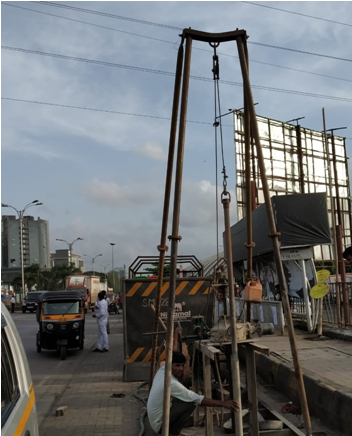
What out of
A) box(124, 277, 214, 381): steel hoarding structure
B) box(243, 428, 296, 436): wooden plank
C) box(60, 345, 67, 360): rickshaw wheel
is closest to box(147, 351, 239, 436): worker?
box(243, 428, 296, 436): wooden plank

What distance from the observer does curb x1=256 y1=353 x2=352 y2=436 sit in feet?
17.3

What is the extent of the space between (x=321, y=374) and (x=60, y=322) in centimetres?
821

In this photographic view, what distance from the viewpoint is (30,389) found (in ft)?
10.5

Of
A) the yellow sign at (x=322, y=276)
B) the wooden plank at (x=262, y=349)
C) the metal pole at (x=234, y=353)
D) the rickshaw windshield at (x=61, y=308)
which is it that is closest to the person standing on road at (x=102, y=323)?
the rickshaw windshield at (x=61, y=308)

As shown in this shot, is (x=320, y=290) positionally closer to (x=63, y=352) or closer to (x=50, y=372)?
(x=50, y=372)

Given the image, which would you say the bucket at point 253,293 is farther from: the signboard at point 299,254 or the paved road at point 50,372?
the signboard at point 299,254

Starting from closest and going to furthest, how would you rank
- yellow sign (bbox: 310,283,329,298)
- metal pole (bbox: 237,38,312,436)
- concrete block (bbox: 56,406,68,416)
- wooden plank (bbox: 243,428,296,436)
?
metal pole (bbox: 237,38,312,436) → wooden plank (bbox: 243,428,296,436) → concrete block (bbox: 56,406,68,416) → yellow sign (bbox: 310,283,329,298)

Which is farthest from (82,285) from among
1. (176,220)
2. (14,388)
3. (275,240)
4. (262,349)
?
(14,388)

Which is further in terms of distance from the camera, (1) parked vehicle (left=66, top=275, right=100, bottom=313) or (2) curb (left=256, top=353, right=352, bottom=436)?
(1) parked vehicle (left=66, top=275, right=100, bottom=313)

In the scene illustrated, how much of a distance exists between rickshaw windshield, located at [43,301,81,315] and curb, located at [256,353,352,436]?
729cm

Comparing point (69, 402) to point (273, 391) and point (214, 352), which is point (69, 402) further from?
point (214, 352)

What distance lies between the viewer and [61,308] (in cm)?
1355

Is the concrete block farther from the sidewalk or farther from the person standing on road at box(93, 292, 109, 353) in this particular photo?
the person standing on road at box(93, 292, 109, 353)

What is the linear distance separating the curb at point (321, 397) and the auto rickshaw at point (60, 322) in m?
6.99
